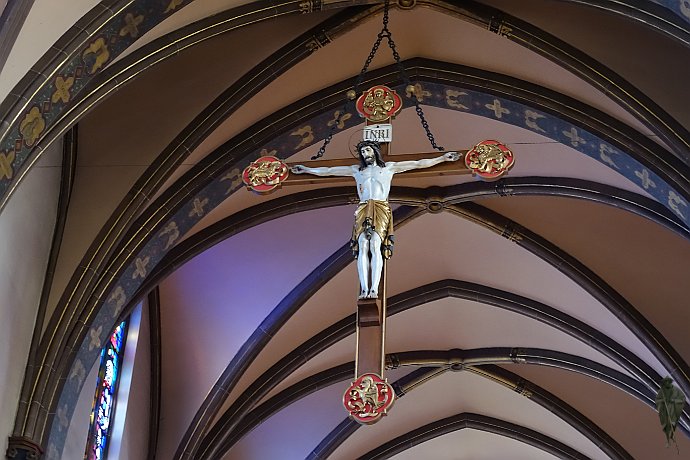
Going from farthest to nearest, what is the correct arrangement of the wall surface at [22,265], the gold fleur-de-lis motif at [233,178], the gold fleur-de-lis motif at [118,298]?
1. the gold fleur-de-lis motif at [233,178]
2. the gold fleur-de-lis motif at [118,298]
3. the wall surface at [22,265]

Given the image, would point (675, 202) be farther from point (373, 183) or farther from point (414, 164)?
point (373, 183)

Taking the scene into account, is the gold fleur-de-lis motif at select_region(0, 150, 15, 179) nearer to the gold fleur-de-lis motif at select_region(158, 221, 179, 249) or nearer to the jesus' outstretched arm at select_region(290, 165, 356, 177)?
the jesus' outstretched arm at select_region(290, 165, 356, 177)

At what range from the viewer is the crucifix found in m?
7.54

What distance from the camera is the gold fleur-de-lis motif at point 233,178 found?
12.2 m

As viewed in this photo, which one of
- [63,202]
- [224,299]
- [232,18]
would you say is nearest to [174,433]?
[224,299]

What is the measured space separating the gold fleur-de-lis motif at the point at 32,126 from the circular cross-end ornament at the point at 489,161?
3424mm

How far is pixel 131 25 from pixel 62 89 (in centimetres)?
81

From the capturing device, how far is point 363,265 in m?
8.23

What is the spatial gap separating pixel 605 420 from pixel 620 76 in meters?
7.41

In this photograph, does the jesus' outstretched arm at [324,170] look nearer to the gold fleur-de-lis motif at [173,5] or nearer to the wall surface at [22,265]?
the gold fleur-de-lis motif at [173,5]

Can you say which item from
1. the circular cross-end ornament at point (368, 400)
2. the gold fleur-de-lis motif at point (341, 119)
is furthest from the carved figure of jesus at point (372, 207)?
the gold fleur-de-lis motif at point (341, 119)

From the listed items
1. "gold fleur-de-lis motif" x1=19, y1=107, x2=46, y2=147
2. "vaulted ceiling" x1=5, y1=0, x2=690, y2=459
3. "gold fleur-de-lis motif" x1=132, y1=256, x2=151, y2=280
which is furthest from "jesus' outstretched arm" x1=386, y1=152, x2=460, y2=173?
"gold fleur-de-lis motif" x1=132, y1=256, x2=151, y2=280

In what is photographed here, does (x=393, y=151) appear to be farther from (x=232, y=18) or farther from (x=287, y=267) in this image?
(x=232, y=18)

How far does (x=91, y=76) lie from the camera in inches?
383
